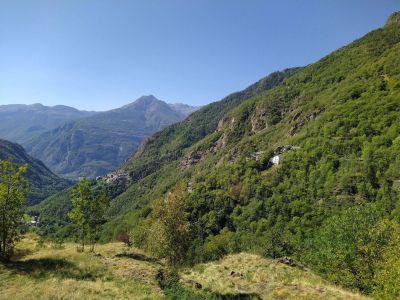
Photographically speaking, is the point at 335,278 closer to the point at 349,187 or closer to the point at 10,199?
the point at 10,199

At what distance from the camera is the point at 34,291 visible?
2956cm

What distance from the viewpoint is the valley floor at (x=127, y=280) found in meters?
30.4

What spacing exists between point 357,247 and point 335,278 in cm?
575

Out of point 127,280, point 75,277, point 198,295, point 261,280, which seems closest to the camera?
point 198,295

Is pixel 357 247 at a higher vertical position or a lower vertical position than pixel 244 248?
higher

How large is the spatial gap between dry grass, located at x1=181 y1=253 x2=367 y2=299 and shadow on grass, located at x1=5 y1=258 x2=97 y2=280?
10671 mm

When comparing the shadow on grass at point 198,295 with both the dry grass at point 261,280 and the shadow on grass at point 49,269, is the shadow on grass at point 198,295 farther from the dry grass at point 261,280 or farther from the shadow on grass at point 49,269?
the shadow on grass at point 49,269

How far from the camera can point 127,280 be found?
116ft

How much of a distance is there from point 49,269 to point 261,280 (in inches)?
910

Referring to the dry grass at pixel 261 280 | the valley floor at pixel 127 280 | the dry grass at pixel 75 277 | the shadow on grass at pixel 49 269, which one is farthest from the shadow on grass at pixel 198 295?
the shadow on grass at pixel 49 269

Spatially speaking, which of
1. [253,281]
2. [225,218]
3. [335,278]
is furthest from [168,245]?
[225,218]

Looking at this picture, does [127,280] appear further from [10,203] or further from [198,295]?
[10,203]

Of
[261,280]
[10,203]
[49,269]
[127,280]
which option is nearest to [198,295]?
[127,280]

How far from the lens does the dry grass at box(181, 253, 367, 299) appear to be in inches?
1344
